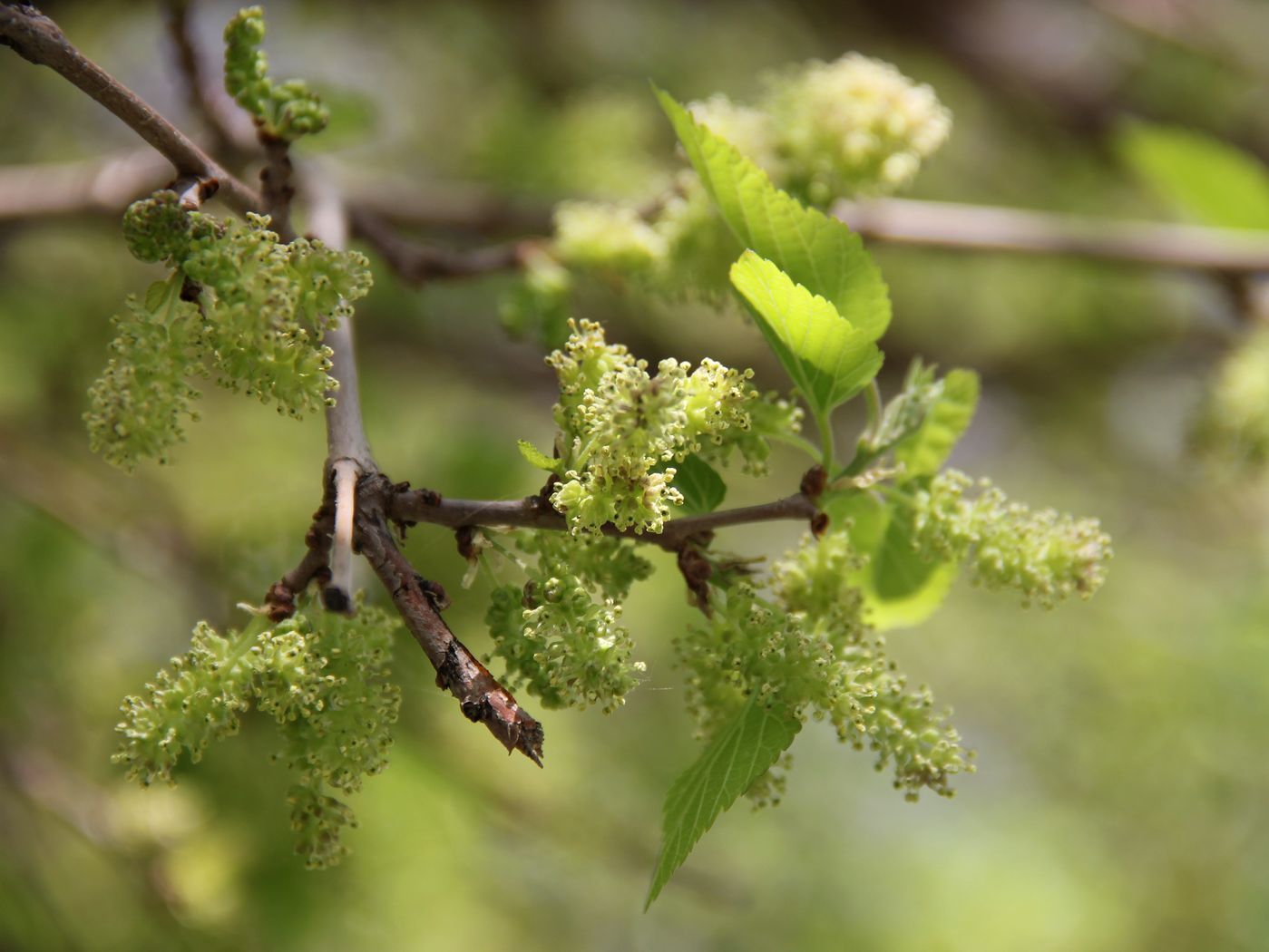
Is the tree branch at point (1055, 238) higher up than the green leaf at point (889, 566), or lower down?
higher up

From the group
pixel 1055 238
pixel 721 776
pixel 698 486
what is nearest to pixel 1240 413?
pixel 1055 238

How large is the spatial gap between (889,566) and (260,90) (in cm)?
79

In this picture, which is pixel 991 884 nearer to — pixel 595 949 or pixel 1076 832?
pixel 1076 832

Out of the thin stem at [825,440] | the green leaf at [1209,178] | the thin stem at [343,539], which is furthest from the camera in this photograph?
the green leaf at [1209,178]

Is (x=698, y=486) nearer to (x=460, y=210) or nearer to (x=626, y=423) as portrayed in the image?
(x=626, y=423)

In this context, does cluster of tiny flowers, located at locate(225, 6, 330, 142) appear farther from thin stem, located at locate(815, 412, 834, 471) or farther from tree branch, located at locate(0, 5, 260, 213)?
thin stem, located at locate(815, 412, 834, 471)

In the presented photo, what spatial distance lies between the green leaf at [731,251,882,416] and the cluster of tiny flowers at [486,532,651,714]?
24 centimetres

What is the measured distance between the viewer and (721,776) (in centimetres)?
91

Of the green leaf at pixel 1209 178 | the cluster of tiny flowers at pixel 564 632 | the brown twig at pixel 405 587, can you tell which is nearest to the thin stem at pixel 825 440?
the cluster of tiny flowers at pixel 564 632

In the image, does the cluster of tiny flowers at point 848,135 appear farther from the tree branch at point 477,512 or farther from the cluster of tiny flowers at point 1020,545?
the tree branch at point 477,512

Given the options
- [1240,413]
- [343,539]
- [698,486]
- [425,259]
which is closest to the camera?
[343,539]

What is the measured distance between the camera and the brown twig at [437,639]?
791 millimetres

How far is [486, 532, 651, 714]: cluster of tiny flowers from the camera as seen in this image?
0.87 m

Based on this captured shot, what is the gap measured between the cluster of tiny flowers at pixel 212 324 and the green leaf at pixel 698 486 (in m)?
0.32
